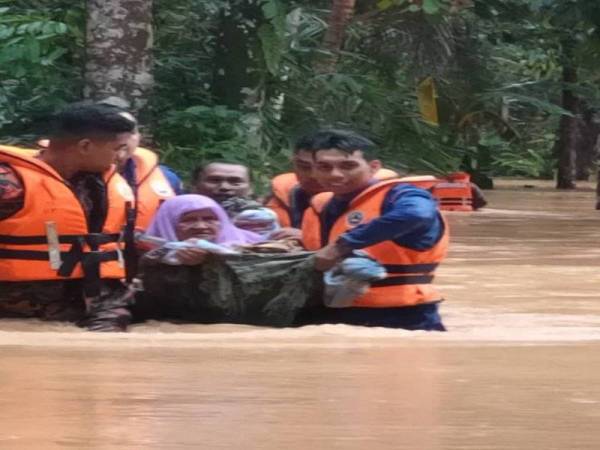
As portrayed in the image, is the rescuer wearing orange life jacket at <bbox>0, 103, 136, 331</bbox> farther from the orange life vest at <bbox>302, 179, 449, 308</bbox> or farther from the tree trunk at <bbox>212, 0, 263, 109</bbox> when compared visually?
the tree trunk at <bbox>212, 0, 263, 109</bbox>

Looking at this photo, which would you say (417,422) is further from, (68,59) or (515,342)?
(68,59)

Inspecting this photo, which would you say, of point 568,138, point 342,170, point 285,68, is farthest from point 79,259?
point 568,138

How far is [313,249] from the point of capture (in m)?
6.42

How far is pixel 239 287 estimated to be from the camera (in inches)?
243

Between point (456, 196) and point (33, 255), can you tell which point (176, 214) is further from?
point (456, 196)

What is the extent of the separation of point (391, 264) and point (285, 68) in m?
8.80

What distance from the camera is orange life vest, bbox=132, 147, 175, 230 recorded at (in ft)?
20.7

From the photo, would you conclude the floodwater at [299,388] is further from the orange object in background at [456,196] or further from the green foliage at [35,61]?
the orange object in background at [456,196]

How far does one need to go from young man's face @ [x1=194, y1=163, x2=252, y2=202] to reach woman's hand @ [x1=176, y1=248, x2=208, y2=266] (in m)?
0.73

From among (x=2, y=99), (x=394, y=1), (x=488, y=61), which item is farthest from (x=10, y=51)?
(x=488, y=61)

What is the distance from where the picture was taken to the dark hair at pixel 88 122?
583 cm

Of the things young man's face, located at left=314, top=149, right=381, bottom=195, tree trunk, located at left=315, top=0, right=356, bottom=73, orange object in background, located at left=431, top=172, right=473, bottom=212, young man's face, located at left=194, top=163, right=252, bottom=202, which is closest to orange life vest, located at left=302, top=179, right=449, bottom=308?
young man's face, located at left=314, top=149, right=381, bottom=195

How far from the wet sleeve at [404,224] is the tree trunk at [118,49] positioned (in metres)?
5.22

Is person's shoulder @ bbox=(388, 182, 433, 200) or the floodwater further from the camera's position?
person's shoulder @ bbox=(388, 182, 433, 200)
